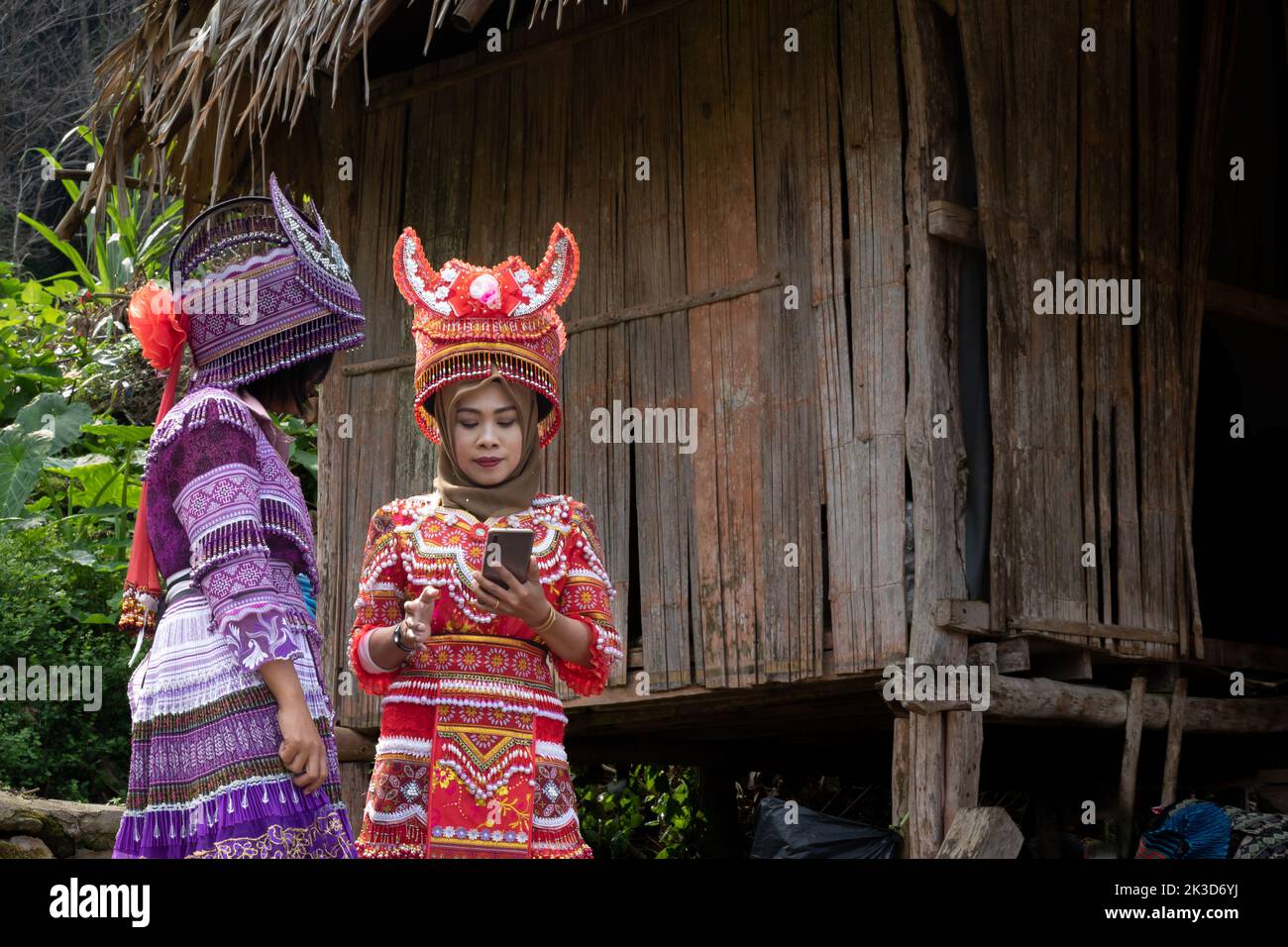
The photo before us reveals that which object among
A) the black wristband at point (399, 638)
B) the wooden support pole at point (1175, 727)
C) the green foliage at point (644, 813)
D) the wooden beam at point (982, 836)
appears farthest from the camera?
the green foliage at point (644, 813)

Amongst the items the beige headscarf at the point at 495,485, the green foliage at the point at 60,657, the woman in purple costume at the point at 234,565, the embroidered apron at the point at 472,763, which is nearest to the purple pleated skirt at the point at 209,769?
the woman in purple costume at the point at 234,565

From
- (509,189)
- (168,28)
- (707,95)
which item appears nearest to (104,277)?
(168,28)

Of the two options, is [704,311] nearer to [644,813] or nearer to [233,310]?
[233,310]

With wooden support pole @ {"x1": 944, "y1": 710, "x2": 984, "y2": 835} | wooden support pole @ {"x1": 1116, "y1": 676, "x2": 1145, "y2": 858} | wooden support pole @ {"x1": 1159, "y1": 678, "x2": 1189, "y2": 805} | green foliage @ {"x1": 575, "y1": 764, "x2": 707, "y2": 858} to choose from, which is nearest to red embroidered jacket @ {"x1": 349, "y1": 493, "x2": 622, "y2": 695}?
wooden support pole @ {"x1": 944, "y1": 710, "x2": 984, "y2": 835}

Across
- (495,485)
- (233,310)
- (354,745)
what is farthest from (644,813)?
(233,310)

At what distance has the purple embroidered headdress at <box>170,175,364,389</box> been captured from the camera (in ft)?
13.1

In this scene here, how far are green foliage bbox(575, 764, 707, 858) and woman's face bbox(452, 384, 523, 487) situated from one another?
5.36 metres

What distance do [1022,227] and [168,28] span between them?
3.88m

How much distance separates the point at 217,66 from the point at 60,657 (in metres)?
3.26

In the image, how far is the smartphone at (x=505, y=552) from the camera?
4027mm

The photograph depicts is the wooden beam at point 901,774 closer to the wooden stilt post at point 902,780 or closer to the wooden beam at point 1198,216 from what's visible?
the wooden stilt post at point 902,780

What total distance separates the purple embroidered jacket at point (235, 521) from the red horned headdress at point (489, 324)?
65cm

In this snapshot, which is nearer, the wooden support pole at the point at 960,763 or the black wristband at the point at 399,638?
the black wristband at the point at 399,638

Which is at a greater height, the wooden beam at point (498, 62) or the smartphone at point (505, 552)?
the wooden beam at point (498, 62)
